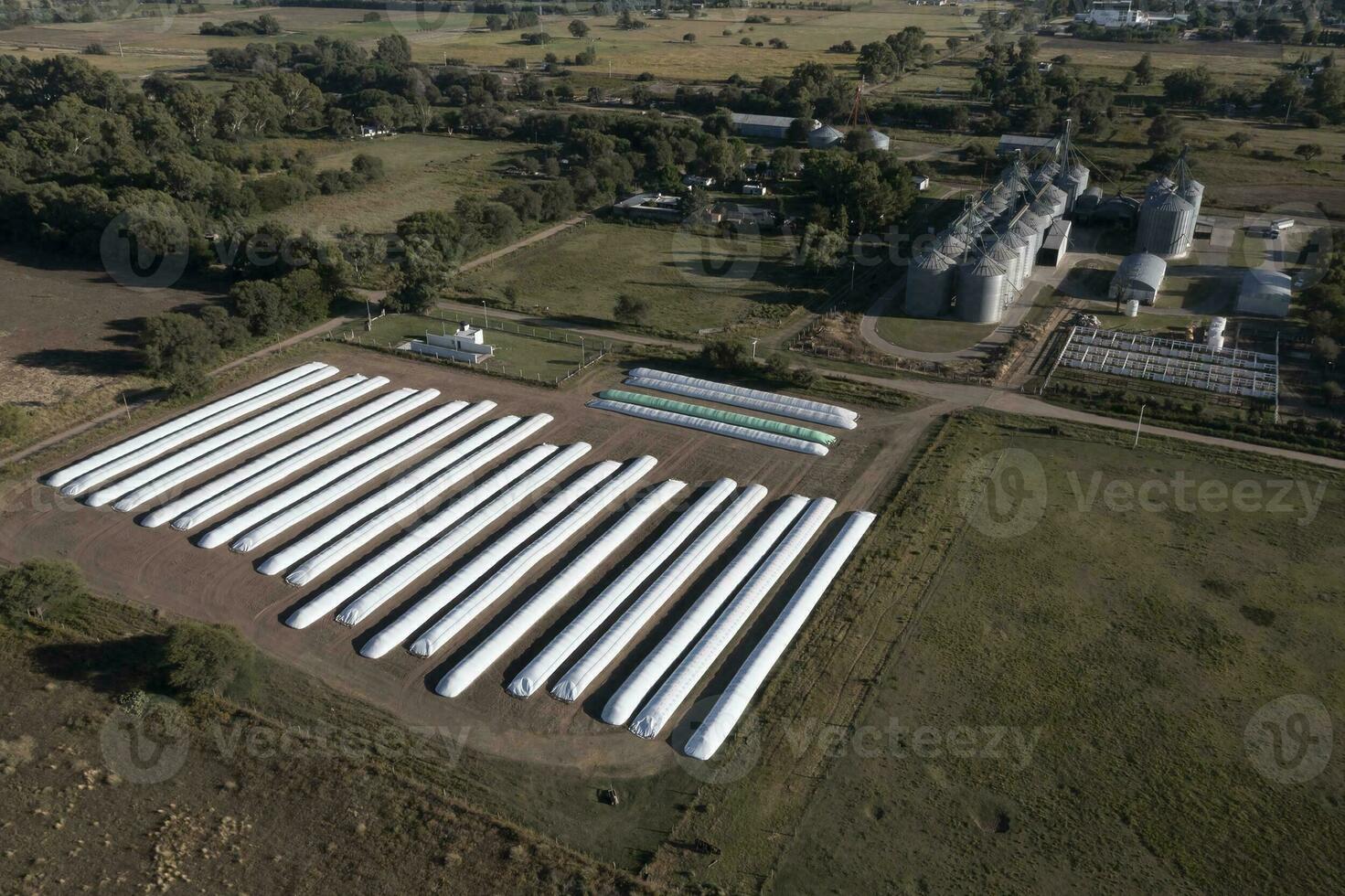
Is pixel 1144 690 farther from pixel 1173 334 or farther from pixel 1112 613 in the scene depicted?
pixel 1173 334

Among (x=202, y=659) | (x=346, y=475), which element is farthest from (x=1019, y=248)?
(x=202, y=659)

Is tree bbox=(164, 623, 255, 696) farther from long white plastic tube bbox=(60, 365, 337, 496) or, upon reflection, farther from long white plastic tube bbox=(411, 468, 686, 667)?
long white plastic tube bbox=(60, 365, 337, 496)

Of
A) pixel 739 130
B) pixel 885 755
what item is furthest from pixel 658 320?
pixel 739 130

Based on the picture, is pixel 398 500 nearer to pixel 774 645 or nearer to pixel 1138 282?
pixel 774 645

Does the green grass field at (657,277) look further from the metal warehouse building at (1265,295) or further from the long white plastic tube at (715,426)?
the metal warehouse building at (1265,295)

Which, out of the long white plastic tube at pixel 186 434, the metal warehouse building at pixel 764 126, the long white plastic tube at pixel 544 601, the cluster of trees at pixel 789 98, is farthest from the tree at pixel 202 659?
the cluster of trees at pixel 789 98

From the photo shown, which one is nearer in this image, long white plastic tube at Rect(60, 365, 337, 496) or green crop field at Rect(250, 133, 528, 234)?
long white plastic tube at Rect(60, 365, 337, 496)

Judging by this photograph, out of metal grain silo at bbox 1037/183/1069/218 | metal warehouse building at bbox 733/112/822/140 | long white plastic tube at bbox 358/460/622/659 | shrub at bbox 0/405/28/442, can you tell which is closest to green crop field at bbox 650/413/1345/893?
long white plastic tube at bbox 358/460/622/659
